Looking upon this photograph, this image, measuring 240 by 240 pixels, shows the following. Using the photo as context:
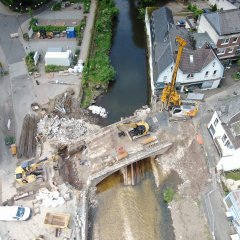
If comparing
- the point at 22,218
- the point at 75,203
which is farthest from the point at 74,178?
the point at 22,218

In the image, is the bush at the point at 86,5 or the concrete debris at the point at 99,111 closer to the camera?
the concrete debris at the point at 99,111

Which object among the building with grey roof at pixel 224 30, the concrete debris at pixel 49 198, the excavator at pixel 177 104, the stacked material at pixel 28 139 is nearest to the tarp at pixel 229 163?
the excavator at pixel 177 104

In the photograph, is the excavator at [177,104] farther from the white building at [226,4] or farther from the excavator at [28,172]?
the white building at [226,4]

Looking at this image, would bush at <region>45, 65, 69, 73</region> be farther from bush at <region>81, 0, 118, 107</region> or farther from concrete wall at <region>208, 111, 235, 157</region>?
concrete wall at <region>208, 111, 235, 157</region>

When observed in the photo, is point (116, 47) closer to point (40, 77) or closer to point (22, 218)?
point (40, 77)

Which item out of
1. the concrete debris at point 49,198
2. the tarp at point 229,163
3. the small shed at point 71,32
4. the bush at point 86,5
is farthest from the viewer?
the bush at point 86,5

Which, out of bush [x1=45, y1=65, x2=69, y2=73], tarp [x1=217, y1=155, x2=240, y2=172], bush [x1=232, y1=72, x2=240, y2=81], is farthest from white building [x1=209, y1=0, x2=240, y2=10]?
bush [x1=45, y1=65, x2=69, y2=73]

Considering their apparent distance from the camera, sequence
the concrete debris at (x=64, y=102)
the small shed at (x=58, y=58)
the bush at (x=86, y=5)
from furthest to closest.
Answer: the bush at (x=86, y=5)
the small shed at (x=58, y=58)
the concrete debris at (x=64, y=102)
